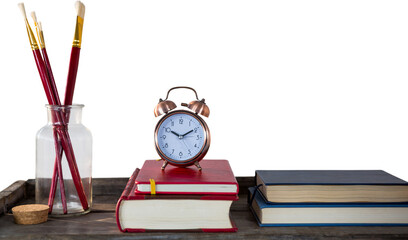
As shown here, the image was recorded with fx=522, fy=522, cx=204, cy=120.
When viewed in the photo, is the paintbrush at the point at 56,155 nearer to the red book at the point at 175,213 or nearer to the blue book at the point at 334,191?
the red book at the point at 175,213

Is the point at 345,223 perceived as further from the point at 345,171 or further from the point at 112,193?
the point at 112,193

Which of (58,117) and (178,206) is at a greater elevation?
(58,117)

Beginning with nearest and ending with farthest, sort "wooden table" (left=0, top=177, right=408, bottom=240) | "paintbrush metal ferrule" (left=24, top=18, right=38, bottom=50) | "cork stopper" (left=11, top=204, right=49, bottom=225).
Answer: "wooden table" (left=0, top=177, right=408, bottom=240) → "cork stopper" (left=11, top=204, right=49, bottom=225) → "paintbrush metal ferrule" (left=24, top=18, right=38, bottom=50)

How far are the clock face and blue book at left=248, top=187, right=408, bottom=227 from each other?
0.36m

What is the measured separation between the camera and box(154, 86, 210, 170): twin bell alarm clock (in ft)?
6.72

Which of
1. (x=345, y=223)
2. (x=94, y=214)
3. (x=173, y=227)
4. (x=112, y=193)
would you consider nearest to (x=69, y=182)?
(x=94, y=214)

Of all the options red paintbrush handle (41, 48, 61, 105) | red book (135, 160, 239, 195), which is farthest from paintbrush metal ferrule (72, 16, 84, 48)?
red book (135, 160, 239, 195)

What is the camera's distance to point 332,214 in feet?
6.21

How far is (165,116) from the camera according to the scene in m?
2.06

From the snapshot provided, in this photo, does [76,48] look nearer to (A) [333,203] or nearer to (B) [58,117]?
(B) [58,117]

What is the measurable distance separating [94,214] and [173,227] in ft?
1.29

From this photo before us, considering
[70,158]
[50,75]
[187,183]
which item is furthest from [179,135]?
[50,75]

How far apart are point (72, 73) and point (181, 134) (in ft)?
1.58

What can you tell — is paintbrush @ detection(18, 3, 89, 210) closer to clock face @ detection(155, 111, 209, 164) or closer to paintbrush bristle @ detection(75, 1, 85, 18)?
paintbrush bristle @ detection(75, 1, 85, 18)
